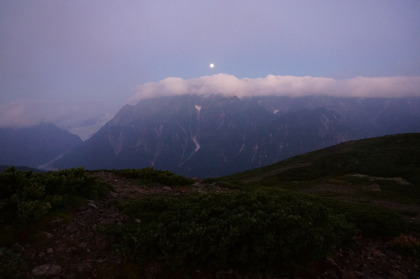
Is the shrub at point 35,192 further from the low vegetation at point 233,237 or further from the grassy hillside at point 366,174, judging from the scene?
the grassy hillside at point 366,174

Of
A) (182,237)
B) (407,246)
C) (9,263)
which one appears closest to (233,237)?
(182,237)

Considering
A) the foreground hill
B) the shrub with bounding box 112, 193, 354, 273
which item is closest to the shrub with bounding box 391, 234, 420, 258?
the foreground hill

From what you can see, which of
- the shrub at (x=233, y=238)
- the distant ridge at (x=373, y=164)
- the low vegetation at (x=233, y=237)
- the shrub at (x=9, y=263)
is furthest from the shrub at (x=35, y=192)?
the distant ridge at (x=373, y=164)

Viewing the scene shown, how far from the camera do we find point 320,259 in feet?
29.0

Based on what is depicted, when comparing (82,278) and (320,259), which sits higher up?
(82,278)

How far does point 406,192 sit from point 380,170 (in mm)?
18600

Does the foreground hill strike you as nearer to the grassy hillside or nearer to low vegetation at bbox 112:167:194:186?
low vegetation at bbox 112:167:194:186

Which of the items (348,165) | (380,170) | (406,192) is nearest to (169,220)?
(406,192)

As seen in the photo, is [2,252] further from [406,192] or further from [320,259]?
Answer: [406,192]

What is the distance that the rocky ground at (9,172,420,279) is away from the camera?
7.14 m

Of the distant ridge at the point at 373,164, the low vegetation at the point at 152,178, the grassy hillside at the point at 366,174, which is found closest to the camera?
the low vegetation at the point at 152,178

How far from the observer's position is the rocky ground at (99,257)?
23.4 ft

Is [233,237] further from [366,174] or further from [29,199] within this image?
[366,174]

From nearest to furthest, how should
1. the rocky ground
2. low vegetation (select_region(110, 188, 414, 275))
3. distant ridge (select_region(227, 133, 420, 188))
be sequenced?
the rocky ground < low vegetation (select_region(110, 188, 414, 275)) < distant ridge (select_region(227, 133, 420, 188))
